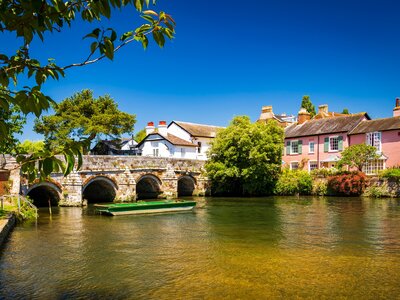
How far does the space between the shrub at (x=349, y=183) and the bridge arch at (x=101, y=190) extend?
81.2 ft

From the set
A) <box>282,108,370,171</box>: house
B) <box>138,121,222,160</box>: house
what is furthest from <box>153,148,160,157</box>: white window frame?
<box>282,108,370,171</box>: house

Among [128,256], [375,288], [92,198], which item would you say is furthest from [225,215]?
[92,198]

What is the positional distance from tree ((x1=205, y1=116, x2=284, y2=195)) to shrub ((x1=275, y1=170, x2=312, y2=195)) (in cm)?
99

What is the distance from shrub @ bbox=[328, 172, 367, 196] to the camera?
137 feet

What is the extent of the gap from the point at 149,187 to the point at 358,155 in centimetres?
2500

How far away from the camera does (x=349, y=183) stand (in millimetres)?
41750

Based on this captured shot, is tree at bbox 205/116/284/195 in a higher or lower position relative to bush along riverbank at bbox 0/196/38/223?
higher

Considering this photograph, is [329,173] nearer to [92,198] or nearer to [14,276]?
[92,198]

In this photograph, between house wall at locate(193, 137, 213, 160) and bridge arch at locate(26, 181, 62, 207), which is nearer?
bridge arch at locate(26, 181, 62, 207)

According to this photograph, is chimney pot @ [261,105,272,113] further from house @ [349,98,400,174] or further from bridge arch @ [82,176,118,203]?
bridge arch @ [82,176,118,203]

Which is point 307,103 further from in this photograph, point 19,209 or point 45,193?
point 19,209

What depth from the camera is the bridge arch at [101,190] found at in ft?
126

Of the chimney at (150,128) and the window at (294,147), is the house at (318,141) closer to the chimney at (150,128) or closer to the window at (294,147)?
the window at (294,147)

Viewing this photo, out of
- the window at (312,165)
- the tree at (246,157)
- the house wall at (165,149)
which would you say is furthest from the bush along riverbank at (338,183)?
the house wall at (165,149)
